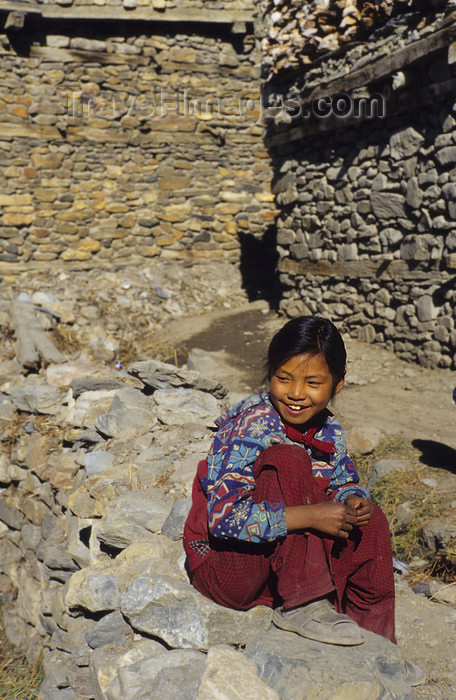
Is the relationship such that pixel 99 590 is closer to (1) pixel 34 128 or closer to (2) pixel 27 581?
(2) pixel 27 581

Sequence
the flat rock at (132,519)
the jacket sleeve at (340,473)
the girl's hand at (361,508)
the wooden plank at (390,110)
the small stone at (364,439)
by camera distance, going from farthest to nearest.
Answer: the wooden plank at (390,110), the small stone at (364,439), the flat rock at (132,519), the jacket sleeve at (340,473), the girl's hand at (361,508)

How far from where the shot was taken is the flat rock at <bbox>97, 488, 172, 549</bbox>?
2832 mm

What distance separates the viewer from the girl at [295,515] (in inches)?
75.4

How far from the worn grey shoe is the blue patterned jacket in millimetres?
Answer: 322

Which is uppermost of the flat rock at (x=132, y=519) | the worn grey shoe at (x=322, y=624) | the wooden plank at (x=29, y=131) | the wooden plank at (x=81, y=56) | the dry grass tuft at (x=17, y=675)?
the wooden plank at (x=81, y=56)

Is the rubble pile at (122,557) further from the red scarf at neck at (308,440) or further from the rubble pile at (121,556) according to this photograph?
the red scarf at neck at (308,440)

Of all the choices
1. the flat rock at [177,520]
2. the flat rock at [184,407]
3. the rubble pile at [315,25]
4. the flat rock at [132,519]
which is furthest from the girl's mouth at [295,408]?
the rubble pile at [315,25]

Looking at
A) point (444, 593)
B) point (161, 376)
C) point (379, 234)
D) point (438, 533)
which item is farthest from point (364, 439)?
point (379, 234)

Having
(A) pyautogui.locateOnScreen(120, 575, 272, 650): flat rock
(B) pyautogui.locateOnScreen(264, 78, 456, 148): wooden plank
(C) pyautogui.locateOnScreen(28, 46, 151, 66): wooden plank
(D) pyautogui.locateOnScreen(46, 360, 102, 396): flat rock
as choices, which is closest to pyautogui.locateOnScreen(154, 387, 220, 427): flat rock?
(D) pyautogui.locateOnScreen(46, 360, 102, 396): flat rock

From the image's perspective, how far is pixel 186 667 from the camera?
6.63 ft

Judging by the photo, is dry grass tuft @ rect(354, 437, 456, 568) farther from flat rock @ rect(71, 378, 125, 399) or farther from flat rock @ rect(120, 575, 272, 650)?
flat rock @ rect(71, 378, 125, 399)

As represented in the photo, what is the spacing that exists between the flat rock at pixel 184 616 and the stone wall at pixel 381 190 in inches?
162

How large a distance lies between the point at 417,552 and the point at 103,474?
173cm

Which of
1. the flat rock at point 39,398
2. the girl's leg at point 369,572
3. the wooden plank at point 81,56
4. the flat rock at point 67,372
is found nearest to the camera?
the girl's leg at point 369,572
